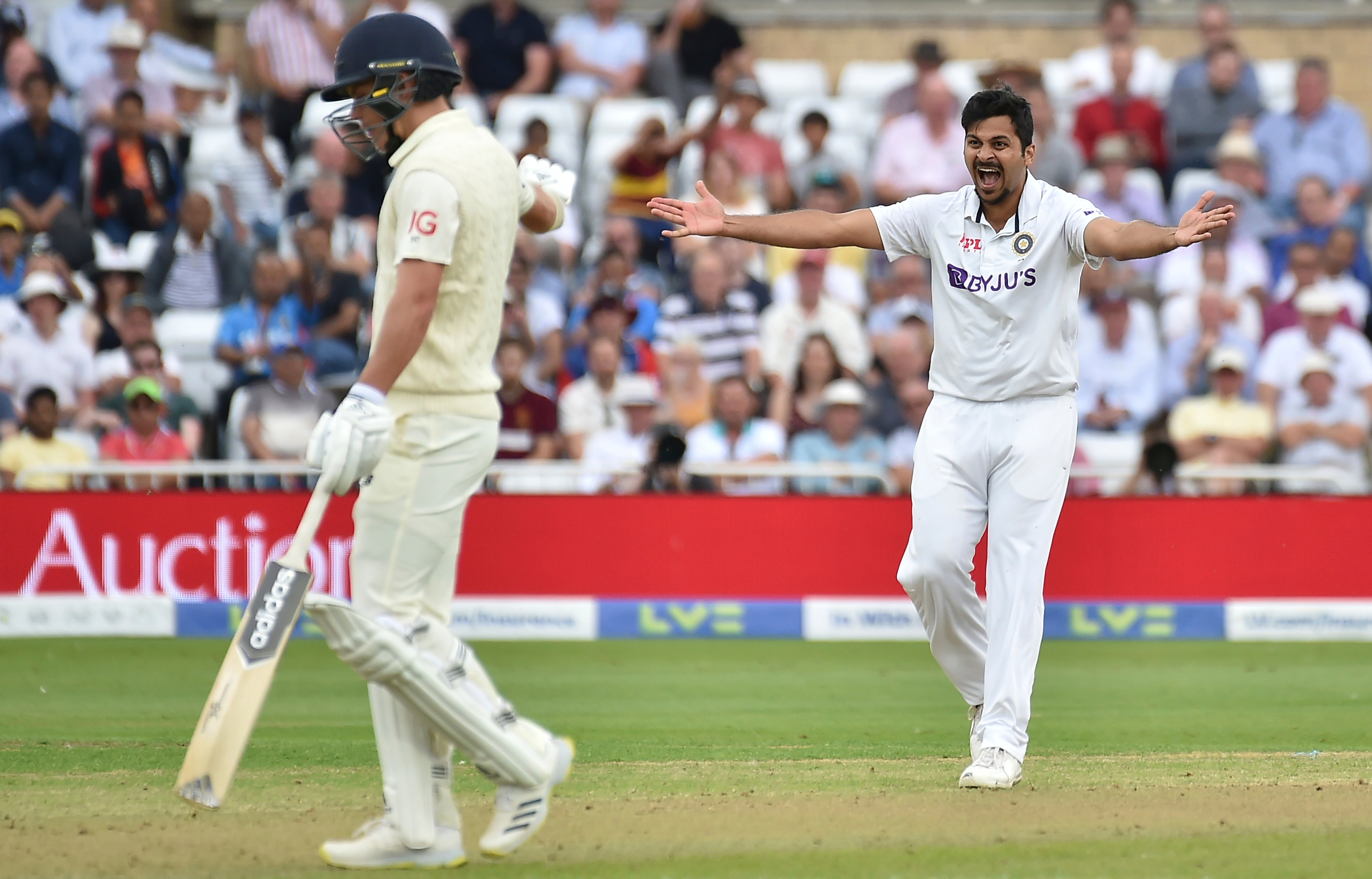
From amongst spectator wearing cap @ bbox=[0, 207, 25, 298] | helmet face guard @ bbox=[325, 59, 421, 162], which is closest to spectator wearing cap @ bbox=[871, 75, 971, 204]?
spectator wearing cap @ bbox=[0, 207, 25, 298]

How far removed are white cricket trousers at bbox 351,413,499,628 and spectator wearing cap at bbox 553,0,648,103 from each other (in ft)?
35.4

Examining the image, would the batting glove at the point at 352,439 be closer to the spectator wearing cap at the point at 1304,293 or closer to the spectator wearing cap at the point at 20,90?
the spectator wearing cap at the point at 1304,293

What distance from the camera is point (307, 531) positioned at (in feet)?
14.4

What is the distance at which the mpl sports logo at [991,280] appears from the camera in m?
5.68

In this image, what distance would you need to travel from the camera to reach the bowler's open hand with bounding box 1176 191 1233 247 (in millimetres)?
5039

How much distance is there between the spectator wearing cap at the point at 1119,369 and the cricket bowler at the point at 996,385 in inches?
271

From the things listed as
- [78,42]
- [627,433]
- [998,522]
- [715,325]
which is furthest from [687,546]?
[78,42]

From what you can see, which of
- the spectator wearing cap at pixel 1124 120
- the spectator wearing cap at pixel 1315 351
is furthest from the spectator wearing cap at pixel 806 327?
the spectator wearing cap at pixel 1124 120

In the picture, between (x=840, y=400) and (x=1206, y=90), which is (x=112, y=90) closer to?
(x=840, y=400)

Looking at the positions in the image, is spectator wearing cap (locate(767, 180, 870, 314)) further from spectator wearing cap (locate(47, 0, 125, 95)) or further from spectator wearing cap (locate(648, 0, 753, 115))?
spectator wearing cap (locate(47, 0, 125, 95))

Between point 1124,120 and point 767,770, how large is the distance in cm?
976

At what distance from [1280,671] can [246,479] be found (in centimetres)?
635

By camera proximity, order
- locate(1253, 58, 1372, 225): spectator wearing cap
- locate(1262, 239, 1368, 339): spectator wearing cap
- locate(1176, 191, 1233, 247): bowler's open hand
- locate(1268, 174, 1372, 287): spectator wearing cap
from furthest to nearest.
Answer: locate(1253, 58, 1372, 225): spectator wearing cap < locate(1268, 174, 1372, 287): spectator wearing cap < locate(1262, 239, 1368, 339): spectator wearing cap < locate(1176, 191, 1233, 247): bowler's open hand

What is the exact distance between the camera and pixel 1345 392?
12133 mm
